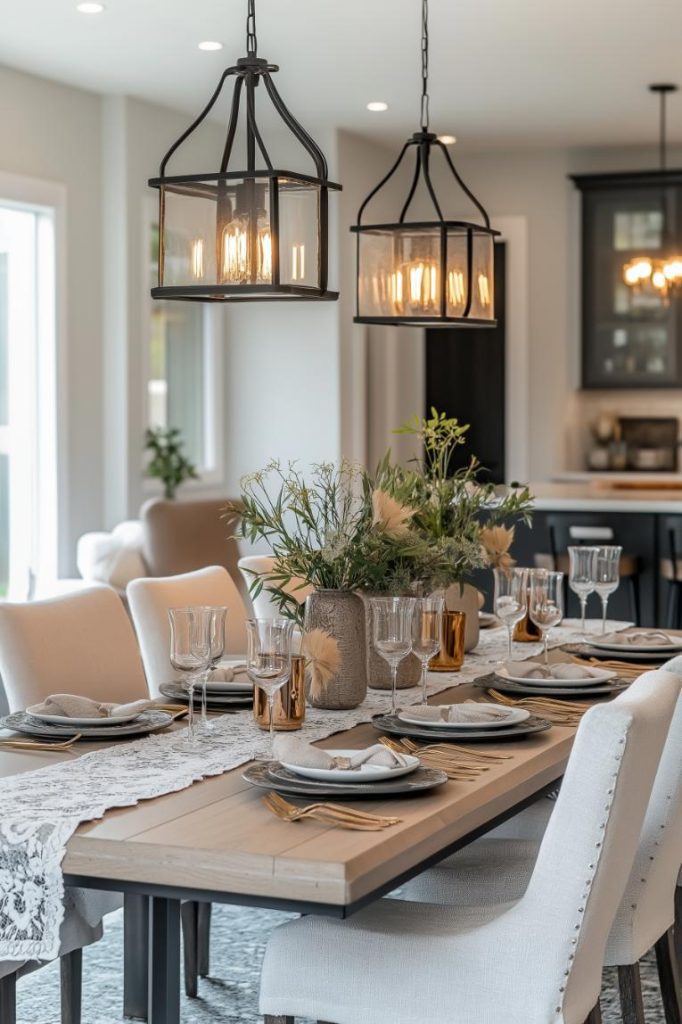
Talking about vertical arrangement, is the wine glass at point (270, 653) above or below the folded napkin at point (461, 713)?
above

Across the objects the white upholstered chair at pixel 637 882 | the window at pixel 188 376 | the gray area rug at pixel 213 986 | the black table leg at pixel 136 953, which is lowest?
the gray area rug at pixel 213 986

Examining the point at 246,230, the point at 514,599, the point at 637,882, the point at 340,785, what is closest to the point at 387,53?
the point at 514,599

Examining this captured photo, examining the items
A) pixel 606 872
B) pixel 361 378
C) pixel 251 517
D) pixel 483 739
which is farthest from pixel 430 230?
pixel 361 378

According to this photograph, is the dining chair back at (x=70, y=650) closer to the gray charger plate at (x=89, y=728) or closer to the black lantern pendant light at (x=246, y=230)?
the gray charger plate at (x=89, y=728)

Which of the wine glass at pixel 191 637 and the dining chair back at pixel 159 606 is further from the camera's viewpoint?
the dining chair back at pixel 159 606

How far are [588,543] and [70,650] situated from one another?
321cm

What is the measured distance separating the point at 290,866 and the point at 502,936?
367 millimetres

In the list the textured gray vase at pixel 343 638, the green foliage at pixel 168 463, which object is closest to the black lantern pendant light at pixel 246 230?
the textured gray vase at pixel 343 638

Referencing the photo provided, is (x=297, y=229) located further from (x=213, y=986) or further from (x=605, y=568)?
(x=213, y=986)

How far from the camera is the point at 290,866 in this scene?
163 cm

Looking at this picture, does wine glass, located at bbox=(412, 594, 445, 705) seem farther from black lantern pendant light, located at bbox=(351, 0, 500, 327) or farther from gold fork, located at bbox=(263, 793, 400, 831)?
black lantern pendant light, located at bbox=(351, 0, 500, 327)

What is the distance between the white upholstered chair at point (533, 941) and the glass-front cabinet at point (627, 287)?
6288 millimetres

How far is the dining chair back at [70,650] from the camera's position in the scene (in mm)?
2686

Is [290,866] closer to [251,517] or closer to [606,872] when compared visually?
[606,872]
